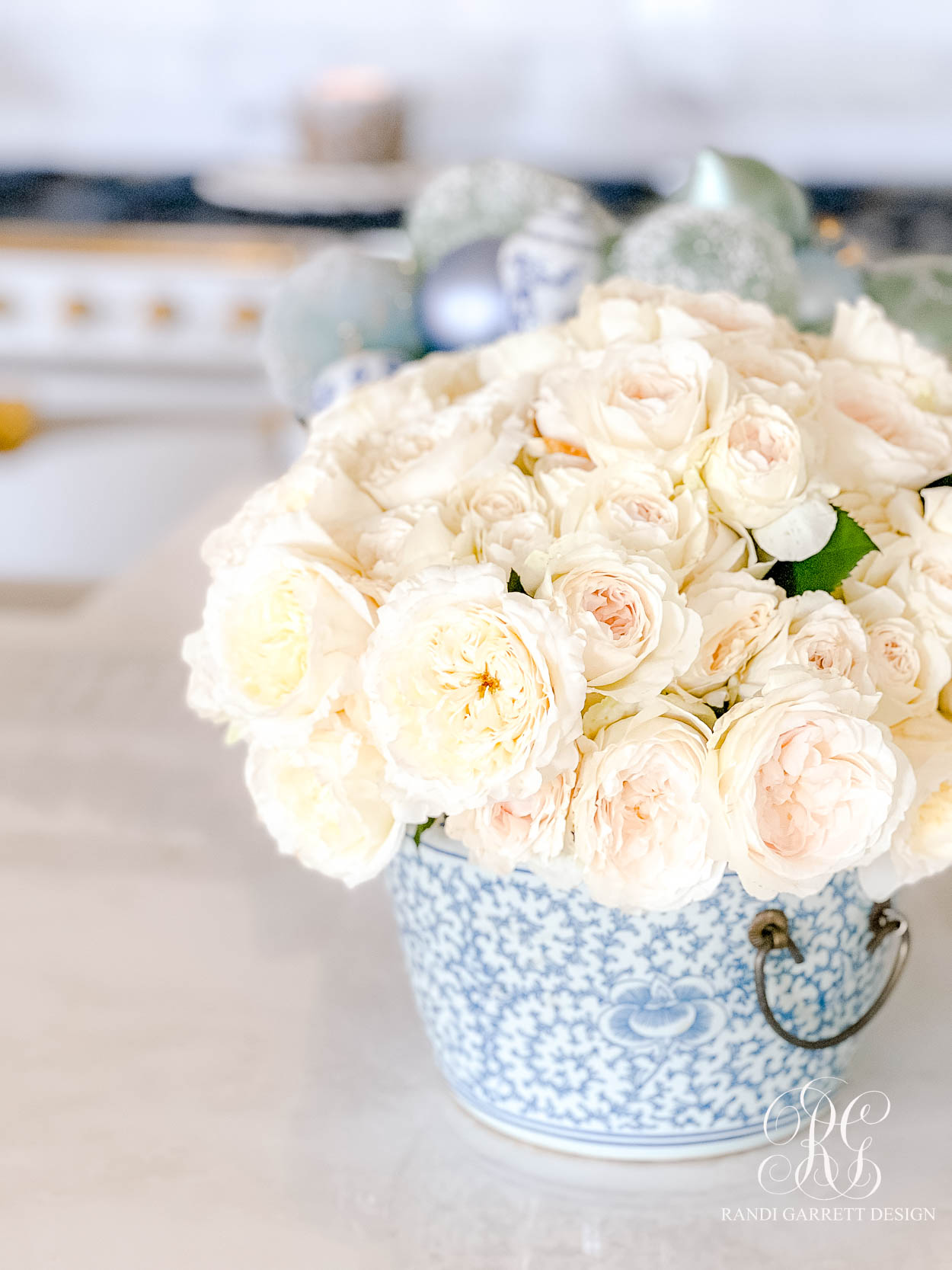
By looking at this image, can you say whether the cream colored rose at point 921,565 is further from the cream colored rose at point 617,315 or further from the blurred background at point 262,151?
the blurred background at point 262,151

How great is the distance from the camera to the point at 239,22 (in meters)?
2.92

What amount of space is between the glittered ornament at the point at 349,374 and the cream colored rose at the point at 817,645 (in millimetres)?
515

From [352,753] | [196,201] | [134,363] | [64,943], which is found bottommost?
[134,363]

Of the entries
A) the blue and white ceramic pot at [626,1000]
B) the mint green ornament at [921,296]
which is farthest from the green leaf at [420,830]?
the mint green ornament at [921,296]

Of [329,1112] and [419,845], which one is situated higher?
[419,845]

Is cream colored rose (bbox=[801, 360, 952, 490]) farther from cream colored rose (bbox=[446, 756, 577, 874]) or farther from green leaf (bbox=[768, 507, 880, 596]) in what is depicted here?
cream colored rose (bbox=[446, 756, 577, 874])

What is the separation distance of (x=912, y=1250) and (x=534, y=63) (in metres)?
2.89

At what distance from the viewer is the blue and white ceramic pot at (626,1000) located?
501 millimetres

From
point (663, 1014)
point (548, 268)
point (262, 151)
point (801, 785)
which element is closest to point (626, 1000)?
point (663, 1014)

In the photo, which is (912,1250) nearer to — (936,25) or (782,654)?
(782,654)

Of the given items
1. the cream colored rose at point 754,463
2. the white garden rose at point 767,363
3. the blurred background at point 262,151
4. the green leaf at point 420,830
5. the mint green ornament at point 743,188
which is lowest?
the blurred background at point 262,151

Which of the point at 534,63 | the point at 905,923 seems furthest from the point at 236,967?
the point at 534,63

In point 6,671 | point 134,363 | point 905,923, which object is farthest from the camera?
point 134,363

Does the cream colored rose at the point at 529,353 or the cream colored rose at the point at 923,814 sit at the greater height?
the cream colored rose at the point at 529,353
